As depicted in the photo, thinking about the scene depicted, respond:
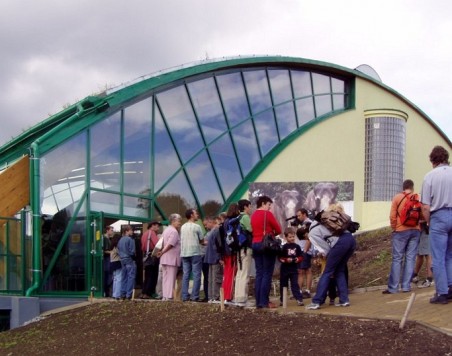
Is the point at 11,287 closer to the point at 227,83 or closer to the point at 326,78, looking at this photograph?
the point at 227,83

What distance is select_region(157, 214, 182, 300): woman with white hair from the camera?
12.0 m

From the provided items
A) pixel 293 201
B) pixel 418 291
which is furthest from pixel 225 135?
pixel 418 291

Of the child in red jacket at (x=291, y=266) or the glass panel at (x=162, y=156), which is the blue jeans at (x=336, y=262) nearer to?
the child in red jacket at (x=291, y=266)

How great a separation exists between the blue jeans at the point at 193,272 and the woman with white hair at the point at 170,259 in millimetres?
242

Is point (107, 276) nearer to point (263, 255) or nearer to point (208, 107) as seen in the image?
point (263, 255)

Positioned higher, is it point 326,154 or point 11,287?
point 326,154

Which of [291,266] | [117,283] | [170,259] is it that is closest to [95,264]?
[117,283]

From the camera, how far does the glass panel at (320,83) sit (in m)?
22.5

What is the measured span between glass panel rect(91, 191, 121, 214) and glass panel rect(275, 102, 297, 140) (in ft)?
24.0

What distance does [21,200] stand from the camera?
524 inches

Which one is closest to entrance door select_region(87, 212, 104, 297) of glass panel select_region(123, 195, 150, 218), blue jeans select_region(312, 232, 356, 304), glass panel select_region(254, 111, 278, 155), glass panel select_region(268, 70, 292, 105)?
glass panel select_region(123, 195, 150, 218)

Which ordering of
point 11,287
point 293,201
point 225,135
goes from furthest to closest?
point 225,135
point 293,201
point 11,287

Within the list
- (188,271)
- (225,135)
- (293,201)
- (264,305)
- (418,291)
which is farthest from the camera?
(225,135)

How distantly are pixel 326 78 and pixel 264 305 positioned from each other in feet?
49.2
